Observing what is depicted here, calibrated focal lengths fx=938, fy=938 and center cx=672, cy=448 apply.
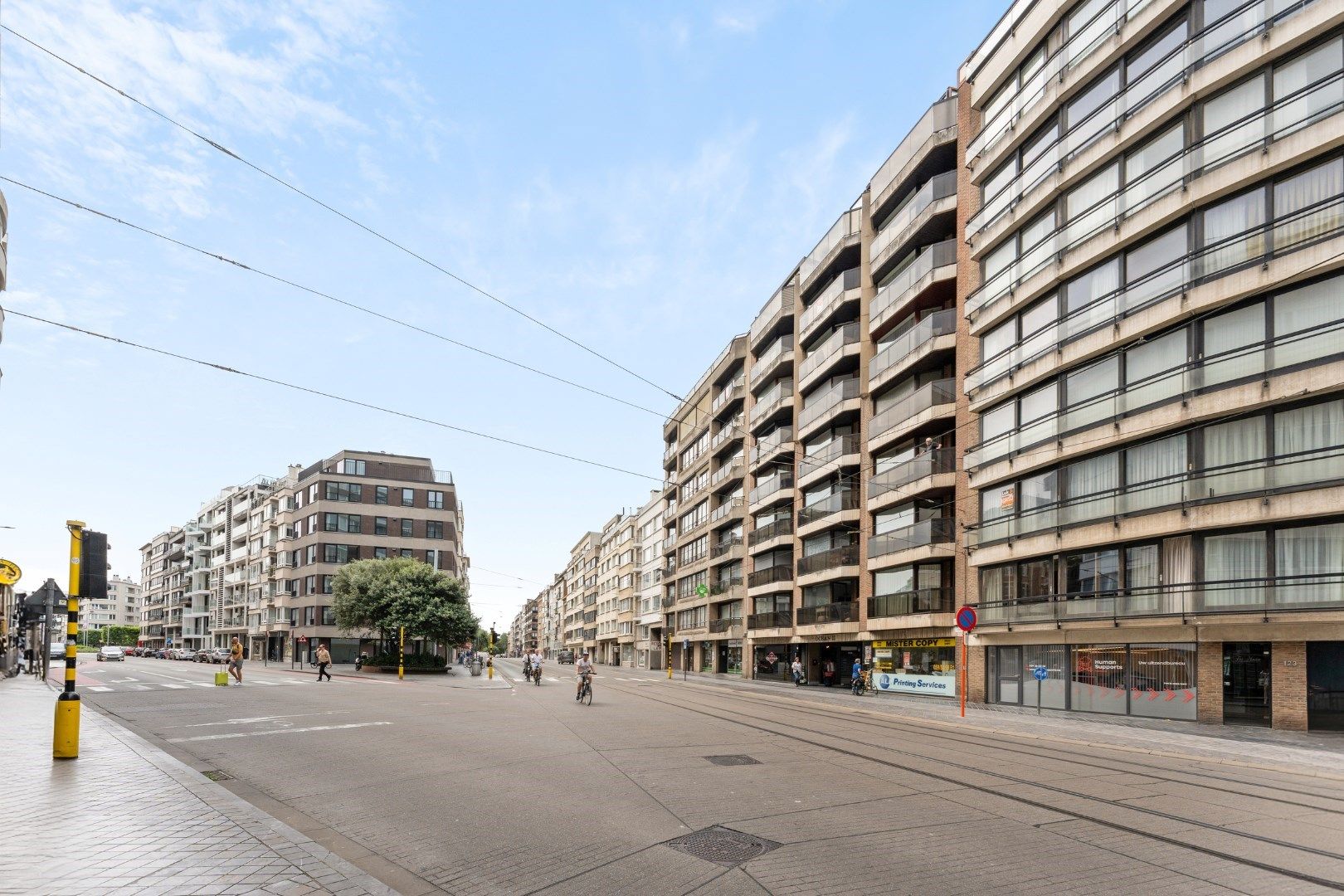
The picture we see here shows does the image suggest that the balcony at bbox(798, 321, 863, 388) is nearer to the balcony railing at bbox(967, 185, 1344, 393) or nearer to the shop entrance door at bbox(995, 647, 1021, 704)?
the balcony railing at bbox(967, 185, 1344, 393)

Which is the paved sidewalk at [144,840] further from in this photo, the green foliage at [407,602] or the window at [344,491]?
the window at [344,491]

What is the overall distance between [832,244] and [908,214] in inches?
334

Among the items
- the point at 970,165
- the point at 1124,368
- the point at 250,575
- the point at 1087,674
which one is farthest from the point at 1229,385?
the point at 250,575

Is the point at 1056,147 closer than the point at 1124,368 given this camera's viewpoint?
No

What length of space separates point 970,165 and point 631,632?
262 ft

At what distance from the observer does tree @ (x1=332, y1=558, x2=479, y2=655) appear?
5909cm

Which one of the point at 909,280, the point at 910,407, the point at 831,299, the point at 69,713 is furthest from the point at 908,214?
the point at 69,713

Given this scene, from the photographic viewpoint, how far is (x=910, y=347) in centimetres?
3928

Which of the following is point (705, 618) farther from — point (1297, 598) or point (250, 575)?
point (250, 575)

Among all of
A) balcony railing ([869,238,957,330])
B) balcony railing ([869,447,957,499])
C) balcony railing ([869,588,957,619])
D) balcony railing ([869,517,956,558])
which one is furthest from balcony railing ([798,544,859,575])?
balcony railing ([869,238,957,330])

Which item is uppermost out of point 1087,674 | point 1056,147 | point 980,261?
point 1056,147

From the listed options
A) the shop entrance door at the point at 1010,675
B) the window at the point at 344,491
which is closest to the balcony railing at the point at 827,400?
the shop entrance door at the point at 1010,675

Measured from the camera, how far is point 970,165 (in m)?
36.7

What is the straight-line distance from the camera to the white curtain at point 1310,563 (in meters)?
21.5
